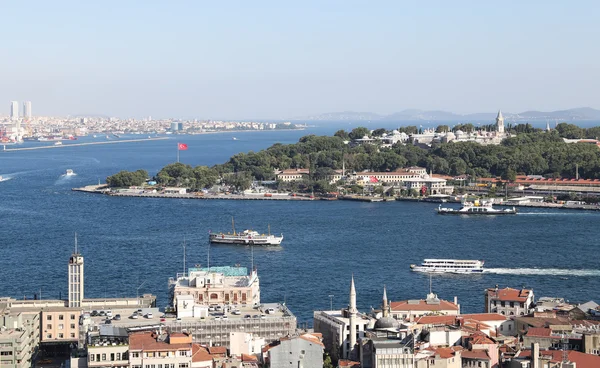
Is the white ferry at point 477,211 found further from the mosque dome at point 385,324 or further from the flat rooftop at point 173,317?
the mosque dome at point 385,324

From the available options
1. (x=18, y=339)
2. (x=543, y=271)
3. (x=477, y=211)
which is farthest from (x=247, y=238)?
(x=18, y=339)

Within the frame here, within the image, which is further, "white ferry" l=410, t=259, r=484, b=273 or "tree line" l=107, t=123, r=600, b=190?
"tree line" l=107, t=123, r=600, b=190

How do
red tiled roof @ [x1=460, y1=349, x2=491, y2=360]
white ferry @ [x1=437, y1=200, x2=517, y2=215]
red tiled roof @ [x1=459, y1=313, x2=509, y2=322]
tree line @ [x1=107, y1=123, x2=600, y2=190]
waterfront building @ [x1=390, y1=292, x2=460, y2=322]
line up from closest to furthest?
red tiled roof @ [x1=460, y1=349, x2=491, y2=360]
red tiled roof @ [x1=459, y1=313, x2=509, y2=322]
waterfront building @ [x1=390, y1=292, x2=460, y2=322]
white ferry @ [x1=437, y1=200, x2=517, y2=215]
tree line @ [x1=107, y1=123, x2=600, y2=190]

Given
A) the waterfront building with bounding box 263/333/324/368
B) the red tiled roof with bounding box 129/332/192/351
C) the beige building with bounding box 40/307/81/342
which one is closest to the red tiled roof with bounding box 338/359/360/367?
the waterfront building with bounding box 263/333/324/368

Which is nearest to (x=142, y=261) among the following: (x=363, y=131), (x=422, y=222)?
(x=422, y=222)

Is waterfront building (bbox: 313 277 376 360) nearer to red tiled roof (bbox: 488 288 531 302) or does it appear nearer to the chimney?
the chimney

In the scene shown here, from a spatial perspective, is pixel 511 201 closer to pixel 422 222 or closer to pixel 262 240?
pixel 422 222

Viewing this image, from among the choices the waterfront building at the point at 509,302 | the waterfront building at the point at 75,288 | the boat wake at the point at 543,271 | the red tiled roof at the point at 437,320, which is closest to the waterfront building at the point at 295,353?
the red tiled roof at the point at 437,320

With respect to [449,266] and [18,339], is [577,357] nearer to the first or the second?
[18,339]
